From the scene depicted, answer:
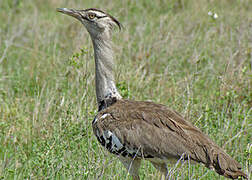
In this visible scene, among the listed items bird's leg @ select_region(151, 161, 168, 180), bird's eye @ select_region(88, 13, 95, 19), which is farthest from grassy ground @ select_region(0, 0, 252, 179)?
bird's eye @ select_region(88, 13, 95, 19)

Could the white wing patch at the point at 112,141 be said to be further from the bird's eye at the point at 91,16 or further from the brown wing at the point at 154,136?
the bird's eye at the point at 91,16

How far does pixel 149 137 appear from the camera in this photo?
9.66 feet

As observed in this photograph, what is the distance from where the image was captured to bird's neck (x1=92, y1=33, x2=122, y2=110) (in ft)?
11.2

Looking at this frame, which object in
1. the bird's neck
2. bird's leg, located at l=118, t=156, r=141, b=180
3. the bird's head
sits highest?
the bird's head

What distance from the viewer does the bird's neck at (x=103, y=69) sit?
3.40 meters

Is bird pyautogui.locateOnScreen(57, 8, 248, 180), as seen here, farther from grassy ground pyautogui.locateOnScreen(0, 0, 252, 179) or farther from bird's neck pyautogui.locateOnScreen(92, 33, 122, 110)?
grassy ground pyautogui.locateOnScreen(0, 0, 252, 179)

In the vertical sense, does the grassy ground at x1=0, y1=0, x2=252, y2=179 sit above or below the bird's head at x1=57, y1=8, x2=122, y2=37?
below

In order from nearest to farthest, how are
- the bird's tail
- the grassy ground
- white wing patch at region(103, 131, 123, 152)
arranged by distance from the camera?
the bird's tail
white wing patch at region(103, 131, 123, 152)
the grassy ground

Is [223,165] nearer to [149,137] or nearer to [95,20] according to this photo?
[149,137]

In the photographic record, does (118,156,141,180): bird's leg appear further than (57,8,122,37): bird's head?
No

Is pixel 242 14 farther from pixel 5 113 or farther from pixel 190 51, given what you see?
pixel 5 113

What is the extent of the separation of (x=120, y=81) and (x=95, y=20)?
1.08m

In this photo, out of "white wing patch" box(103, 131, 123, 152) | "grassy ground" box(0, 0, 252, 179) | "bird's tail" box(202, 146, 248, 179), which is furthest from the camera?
"grassy ground" box(0, 0, 252, 179)

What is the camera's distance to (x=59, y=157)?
3227mm
